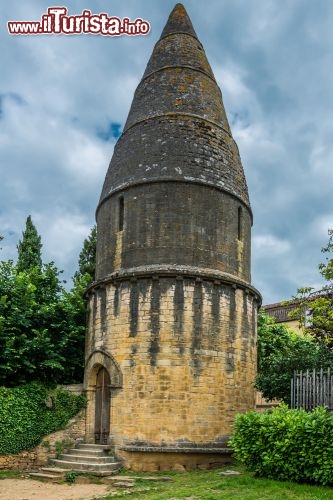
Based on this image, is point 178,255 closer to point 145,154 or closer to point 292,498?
point 145,154

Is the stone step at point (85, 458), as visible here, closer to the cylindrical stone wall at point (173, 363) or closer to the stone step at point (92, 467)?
the stone step at point (92, 467)

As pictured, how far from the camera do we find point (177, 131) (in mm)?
19031

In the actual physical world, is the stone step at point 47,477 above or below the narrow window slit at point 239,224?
below

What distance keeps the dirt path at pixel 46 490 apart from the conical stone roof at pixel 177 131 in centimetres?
930

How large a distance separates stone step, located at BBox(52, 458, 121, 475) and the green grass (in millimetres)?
1345

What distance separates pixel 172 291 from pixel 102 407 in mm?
4423

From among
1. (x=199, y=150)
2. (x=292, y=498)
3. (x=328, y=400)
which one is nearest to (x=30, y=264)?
(x=199, y=150)

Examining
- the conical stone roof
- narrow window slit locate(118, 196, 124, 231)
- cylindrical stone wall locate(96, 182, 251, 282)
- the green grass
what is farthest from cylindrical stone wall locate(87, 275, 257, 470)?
the conical stone roof

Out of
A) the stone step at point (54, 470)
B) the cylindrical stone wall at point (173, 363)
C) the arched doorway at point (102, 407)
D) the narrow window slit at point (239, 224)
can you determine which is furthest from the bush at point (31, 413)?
the narrow window slit at point (239, 224)

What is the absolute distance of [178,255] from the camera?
17.5 meters

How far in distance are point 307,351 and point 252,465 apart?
5.81 meters

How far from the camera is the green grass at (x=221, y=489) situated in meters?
11.2

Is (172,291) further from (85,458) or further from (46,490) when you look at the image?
(46,490)

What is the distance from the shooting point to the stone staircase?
15.4 m
